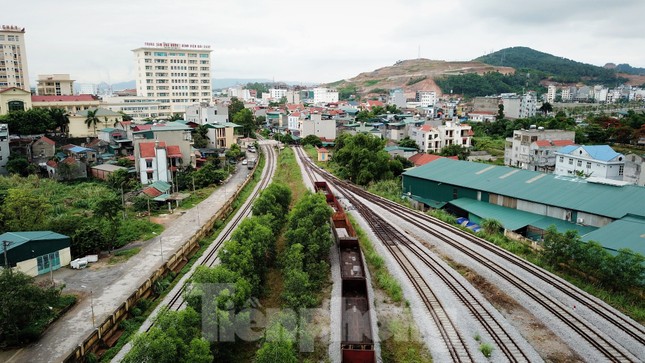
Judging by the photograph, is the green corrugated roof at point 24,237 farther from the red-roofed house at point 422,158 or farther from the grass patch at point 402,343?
the red-roofed house at point 422,158

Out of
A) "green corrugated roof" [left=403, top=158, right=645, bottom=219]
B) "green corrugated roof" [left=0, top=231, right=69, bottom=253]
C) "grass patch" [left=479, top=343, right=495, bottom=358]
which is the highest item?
"green corrugated roof" [left=403, top=158, right=645, bottom=219]

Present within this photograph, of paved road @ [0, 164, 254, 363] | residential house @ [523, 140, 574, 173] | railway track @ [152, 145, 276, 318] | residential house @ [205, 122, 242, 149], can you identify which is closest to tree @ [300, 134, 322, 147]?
residential house @ [205, 122, 242, 149]

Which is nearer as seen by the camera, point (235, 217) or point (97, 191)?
point (235, 217)

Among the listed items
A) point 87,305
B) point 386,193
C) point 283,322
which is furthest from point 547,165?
point 87,305

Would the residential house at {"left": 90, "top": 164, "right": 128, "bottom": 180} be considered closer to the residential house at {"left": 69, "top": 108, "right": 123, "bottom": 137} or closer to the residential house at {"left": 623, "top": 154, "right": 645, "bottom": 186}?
the residential house at {"left": 69, "top": 108, "right": 123, "bottom": 137}

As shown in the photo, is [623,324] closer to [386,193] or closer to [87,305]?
[87,305]

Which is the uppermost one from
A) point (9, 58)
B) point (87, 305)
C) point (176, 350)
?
point (9, 58)
